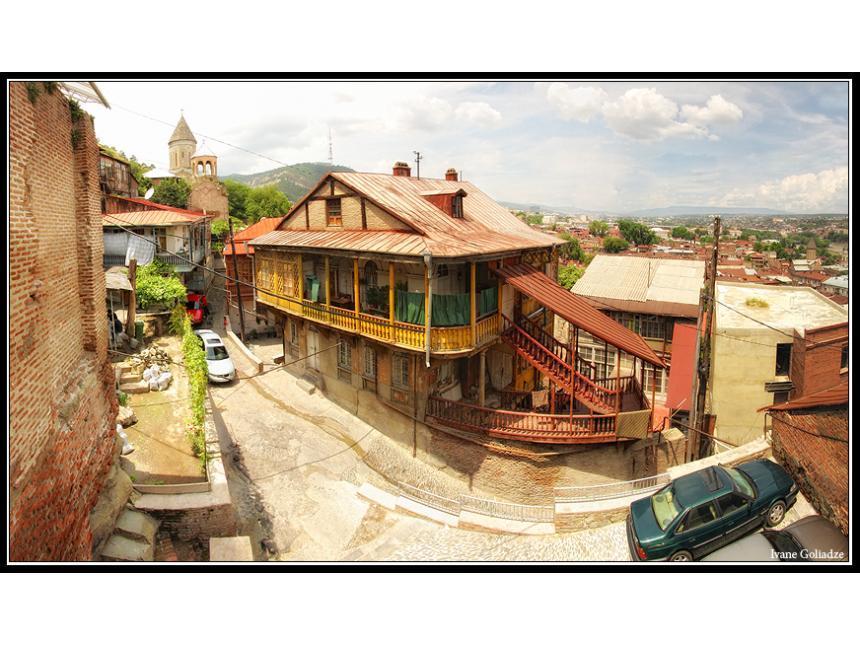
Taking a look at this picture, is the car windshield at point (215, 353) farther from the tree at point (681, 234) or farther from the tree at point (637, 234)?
the tree at point (637, 234)

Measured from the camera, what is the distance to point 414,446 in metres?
16.0

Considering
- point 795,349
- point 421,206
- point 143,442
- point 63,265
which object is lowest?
point 143,442

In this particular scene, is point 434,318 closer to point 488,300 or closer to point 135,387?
point 488,300

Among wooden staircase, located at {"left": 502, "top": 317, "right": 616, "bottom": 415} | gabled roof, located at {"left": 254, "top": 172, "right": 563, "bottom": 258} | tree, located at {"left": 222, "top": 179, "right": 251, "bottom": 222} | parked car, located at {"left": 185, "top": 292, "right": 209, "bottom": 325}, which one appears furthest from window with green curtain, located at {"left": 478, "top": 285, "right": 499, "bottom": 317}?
tree, located at {"left": 222, "top": 179, "right": 251, "bottom": 222}

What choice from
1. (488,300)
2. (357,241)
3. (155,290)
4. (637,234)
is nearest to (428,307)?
(488,300)

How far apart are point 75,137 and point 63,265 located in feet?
9.34

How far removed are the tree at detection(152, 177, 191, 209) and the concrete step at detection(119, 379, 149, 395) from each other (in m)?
30.3

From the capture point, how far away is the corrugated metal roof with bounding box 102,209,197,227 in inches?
891

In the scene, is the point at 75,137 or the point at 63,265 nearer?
the point at 63,265

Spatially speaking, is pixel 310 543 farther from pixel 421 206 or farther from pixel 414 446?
pixel 421 206

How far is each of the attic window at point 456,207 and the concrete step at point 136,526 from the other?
13.7 metres

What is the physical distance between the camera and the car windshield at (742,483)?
8.57 metres

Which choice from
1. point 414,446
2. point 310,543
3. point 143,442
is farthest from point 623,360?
point 143,442

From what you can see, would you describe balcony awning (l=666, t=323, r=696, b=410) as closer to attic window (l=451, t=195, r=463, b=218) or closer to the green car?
the green car
